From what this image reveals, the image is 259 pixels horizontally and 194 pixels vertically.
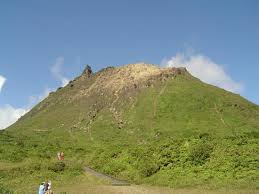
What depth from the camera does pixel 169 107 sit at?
145500mm

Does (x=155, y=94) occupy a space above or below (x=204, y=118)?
above

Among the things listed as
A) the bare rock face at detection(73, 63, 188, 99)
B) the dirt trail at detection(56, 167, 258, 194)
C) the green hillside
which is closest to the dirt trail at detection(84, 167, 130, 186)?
the dirt trail at detection(56, 167, 258, 194)

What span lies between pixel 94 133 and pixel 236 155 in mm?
85016

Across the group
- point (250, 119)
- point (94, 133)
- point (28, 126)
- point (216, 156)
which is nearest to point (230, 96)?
point (250, 119)

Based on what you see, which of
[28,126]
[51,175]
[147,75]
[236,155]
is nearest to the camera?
[236,155]

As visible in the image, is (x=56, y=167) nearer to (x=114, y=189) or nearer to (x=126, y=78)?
(x=114, y=189)

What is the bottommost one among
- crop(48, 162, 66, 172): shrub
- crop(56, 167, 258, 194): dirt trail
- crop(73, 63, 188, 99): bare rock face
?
crop(56, 167, 258, 194): dirt trail

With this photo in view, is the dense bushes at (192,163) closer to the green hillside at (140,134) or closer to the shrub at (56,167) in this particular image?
the green hillside at (140,134)

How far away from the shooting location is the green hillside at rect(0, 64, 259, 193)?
50188mm

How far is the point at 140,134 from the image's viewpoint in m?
127

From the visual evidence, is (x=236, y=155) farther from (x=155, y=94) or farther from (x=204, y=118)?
(x=155, y=94)

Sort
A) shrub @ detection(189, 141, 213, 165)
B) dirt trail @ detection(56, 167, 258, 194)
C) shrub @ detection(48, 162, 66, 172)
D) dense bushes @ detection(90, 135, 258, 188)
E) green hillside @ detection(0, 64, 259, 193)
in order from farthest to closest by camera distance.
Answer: shrub @ detection(48, 162, 66, 172) < shrub @ detection(189, 141, 213, 165) < green hillside @ detection(0, 64, 259, 193) < dense bushes @ detection(90, 135, 258, 188) < dirt trail @ detection(56, 167, 258, 194)

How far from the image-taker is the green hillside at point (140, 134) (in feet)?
165

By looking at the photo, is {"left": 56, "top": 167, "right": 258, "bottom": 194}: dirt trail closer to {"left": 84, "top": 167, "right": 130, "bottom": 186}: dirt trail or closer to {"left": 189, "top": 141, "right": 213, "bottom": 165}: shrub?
{"left": 84, "top": 167, "right": 130, "bottom": 186}: dirt trail
